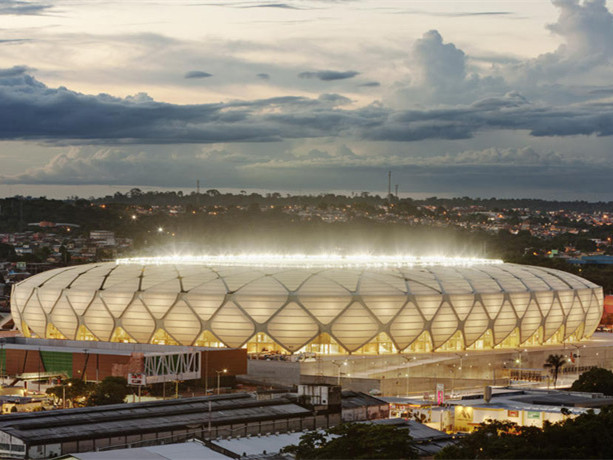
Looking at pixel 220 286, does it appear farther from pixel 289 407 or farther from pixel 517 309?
pixel 289 407

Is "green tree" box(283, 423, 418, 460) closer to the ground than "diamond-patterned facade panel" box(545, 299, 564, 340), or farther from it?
closer to the ground

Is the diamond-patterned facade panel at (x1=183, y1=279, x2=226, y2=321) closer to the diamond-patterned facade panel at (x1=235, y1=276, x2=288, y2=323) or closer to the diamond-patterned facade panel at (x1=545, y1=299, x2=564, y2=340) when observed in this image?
the diamond-patterned facade panel at (x1=235, y1=276, x2=288, y2=323)

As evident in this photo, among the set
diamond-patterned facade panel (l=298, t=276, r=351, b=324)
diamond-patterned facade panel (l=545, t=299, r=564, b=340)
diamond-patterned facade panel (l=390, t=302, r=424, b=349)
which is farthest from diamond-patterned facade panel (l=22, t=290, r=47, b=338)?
diamond-patterned facade panel (l=545, t=299, r=564, b=340)

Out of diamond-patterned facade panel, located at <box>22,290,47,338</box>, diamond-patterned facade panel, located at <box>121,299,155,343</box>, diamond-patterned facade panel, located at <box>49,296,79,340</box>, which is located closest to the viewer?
diamond-patterned facade panel, located at <box>121,299,155,343</box>

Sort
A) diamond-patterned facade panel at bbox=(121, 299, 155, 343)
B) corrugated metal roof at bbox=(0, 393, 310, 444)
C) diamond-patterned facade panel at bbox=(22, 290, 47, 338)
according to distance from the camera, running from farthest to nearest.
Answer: diamond-patterned facade panel at bbox=(22, 290, 47, 338) → diamond-patterned facade panel at bbox=(121, 299, 155, 343) → corrugated metal roof at bbox=(0, 393, 310, 444)

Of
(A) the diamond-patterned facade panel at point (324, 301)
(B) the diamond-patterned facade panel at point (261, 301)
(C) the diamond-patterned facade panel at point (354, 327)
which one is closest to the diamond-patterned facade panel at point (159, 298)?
(B) the diamond-patterned facade panel at point (261, 301)

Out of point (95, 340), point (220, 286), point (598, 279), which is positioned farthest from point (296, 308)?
point (598, 279)

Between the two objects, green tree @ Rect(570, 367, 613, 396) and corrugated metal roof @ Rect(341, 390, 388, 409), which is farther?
green tree @ Rect(570, 367, 613, 396)
